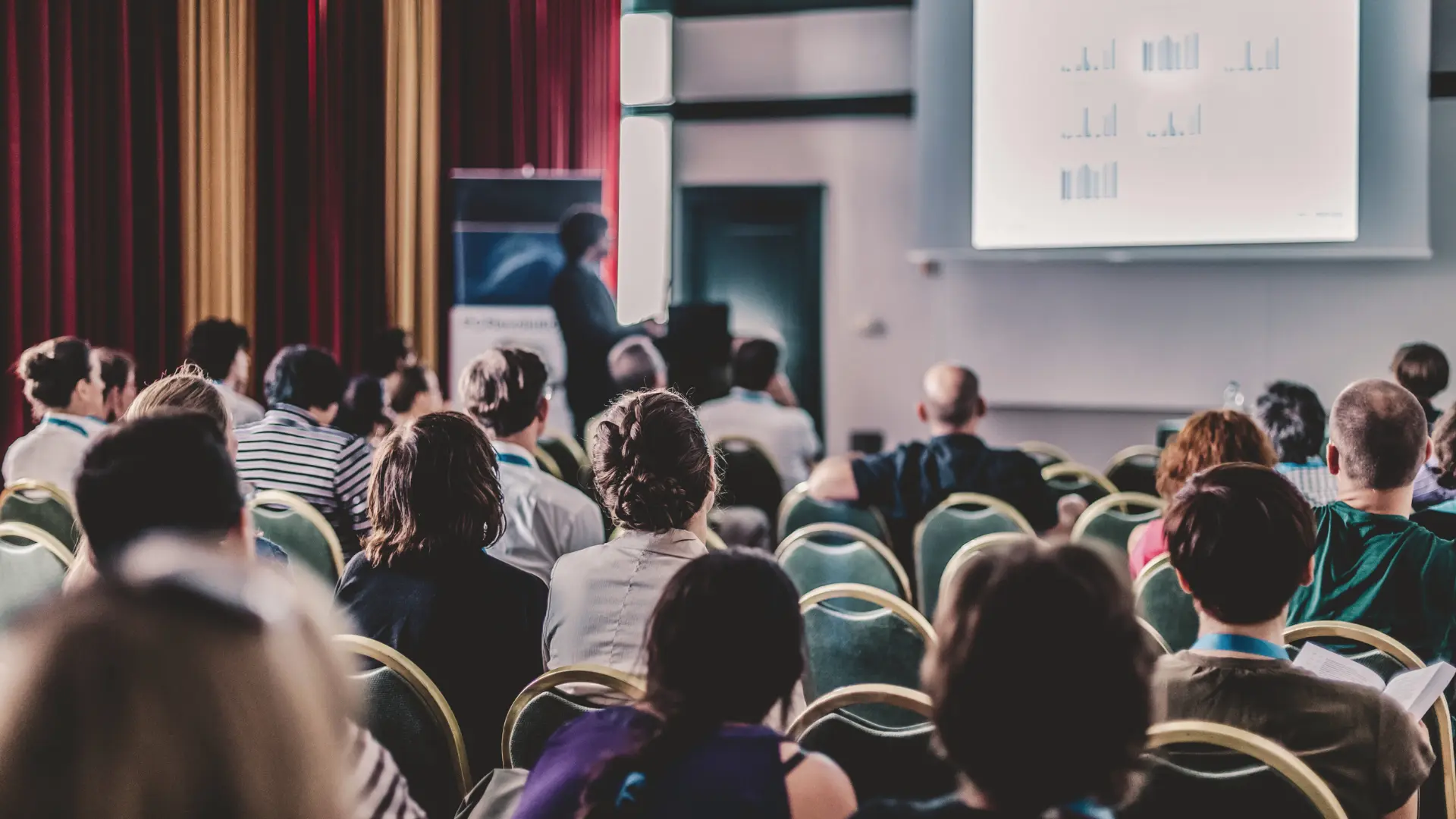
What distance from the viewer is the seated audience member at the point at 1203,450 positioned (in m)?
3.02

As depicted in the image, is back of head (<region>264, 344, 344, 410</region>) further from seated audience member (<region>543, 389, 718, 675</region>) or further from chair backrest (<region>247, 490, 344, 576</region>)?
seated audience member (<region>543, 389, 718, 675</region>)

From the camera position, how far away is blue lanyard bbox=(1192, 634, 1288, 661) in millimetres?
1772

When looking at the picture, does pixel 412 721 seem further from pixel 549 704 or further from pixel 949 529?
pixel 949 529

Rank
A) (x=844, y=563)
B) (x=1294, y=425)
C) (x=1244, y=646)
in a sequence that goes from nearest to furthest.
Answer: (x=1244, y=646) → (x=844, y=563) → (x=1294, y=425)

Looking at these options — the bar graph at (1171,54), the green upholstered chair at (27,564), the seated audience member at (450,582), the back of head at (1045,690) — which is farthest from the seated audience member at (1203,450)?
the bar graph at (1171,54)

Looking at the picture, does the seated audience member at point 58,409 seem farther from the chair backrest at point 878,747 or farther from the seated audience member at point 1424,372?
the seated audience member at point 1424,372

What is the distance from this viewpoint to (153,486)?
5.07ft

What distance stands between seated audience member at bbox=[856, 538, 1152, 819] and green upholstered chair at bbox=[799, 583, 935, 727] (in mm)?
1152

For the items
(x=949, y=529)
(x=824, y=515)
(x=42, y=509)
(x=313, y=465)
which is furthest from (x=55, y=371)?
(x=949, y=529)

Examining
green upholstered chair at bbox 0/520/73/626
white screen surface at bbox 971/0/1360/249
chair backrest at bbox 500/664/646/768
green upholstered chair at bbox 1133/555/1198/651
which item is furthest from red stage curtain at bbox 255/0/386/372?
chair backrest at bbox 500/664/646/768

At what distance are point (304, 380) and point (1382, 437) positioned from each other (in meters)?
3.07

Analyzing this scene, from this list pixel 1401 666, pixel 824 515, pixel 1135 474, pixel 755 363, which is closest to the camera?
pixel 1401 666

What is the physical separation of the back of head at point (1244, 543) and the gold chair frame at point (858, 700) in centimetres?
47

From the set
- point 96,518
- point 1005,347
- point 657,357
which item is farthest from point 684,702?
point 1005,347
